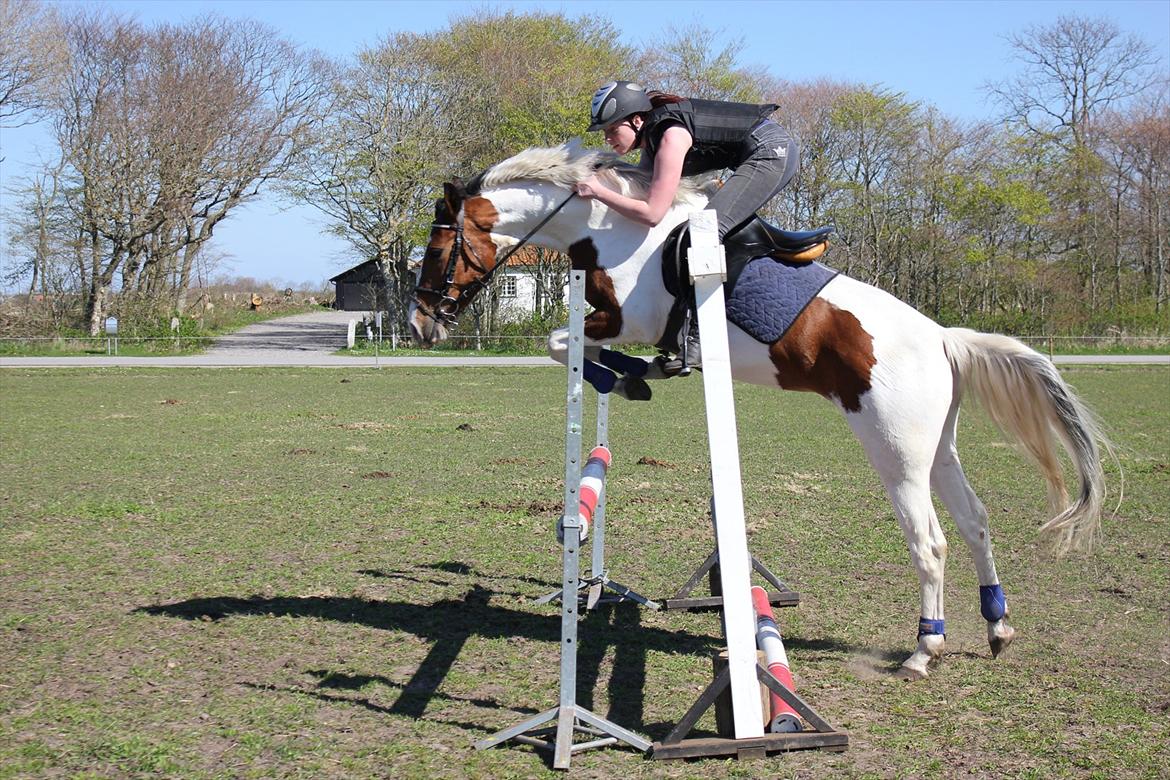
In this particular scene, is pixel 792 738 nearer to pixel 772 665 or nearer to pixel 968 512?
pixel 772 665

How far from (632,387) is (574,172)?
3.94 ft

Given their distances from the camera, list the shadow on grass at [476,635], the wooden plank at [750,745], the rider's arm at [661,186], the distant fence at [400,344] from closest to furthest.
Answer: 1. the wooden plank at [750,745]
2. the shadow on grass at [476,635]
3. the rider's arm at [661,186]
4. the distant fence at [400,344]

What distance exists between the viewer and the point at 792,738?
4094 mm

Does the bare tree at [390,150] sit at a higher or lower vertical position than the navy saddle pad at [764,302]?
higher

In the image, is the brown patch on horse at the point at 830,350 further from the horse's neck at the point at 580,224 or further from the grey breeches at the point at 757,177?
the horse's neck at the point at 580,224

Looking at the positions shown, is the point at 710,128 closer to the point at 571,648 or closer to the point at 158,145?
the point at 571,648

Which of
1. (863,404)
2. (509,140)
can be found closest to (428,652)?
(863,404)

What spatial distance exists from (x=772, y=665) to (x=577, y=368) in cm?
158

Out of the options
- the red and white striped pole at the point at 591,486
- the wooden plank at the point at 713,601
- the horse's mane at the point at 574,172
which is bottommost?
the wooden plank at the point at 713,601

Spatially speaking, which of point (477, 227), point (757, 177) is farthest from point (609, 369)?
point (757, 177)

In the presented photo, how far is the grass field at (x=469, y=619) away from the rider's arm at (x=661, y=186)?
2.34 metres

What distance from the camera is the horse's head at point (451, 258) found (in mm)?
5395

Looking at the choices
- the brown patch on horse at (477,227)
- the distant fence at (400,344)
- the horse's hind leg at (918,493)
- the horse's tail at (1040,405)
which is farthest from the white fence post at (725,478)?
the distant fence at (400,344)

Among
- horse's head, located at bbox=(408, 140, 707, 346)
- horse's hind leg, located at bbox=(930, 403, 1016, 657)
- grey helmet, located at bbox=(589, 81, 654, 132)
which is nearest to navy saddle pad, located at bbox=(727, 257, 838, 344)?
horse's head, located at bbox=(408, 140, 707, 346)
